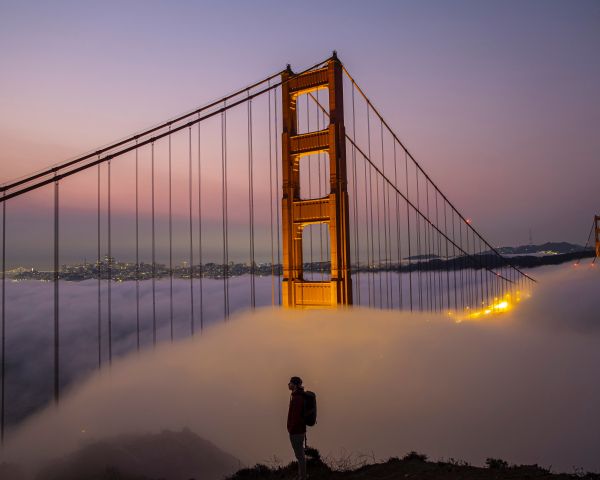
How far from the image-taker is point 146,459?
754 inches

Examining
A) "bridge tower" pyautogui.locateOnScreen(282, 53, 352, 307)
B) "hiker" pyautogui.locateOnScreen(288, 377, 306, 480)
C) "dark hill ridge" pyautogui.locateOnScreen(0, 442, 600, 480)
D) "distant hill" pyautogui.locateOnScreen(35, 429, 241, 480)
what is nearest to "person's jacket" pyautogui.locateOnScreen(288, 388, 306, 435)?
"hiker" pyautogui.locateOnScreen(288, 377, 306, 480)

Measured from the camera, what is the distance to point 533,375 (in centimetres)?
3005

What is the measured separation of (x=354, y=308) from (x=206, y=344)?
35.9 ft

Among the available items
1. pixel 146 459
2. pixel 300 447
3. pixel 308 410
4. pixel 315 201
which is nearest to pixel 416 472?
pixel 300 447

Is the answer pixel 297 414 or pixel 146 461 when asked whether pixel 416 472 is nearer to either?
pixel 297 414

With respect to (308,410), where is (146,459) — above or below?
below

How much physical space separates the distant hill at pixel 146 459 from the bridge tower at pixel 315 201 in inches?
284

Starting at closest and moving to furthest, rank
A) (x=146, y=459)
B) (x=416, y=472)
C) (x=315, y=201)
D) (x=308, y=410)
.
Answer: (x=308, y=410), (x=416, y=472), (x=315, y=201), (x=146, y=459)

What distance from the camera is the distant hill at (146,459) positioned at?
17734mm

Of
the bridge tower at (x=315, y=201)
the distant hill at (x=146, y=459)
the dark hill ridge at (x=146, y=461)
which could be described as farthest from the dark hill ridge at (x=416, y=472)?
the distant hill at (x=146, y=459)

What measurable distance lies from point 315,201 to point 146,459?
1340cm

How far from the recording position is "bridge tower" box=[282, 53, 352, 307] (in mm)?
14617

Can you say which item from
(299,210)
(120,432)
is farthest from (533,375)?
(120,432)

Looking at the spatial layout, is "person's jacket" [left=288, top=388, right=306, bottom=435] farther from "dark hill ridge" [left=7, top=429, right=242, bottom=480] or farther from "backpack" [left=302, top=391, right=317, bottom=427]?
"dark hill ridge" [left=7, top=429, right=242, bottom=480]
